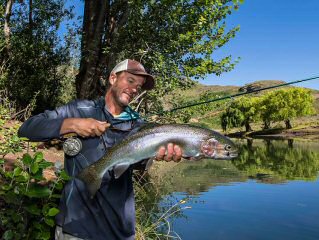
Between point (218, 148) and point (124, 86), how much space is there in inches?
43.3

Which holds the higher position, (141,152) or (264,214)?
(141,152)

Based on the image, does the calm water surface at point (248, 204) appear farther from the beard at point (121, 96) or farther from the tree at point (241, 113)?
the tree at point (241, 113)

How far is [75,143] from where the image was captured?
12.5 feet

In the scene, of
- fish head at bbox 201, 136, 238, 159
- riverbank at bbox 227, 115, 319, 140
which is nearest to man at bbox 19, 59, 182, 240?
fish head at bbox 201, 136, 238, 159

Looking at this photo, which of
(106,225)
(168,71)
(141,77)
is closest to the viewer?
(106,225)

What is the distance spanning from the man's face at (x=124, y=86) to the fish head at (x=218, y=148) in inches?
34.6

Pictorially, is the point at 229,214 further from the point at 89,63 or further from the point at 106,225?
the point at 106,225

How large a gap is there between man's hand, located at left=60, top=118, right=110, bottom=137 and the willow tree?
12346 millimetres

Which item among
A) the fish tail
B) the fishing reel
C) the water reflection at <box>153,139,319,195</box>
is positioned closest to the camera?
the fish tail

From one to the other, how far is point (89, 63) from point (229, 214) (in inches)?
349

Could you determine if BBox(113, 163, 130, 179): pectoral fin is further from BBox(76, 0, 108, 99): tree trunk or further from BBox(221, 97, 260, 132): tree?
BBox(221, 97, 260, 132): tree

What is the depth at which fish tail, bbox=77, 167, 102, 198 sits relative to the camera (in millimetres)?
3623

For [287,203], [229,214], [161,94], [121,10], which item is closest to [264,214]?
[229,214]

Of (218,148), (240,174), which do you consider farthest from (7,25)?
(240,174)
